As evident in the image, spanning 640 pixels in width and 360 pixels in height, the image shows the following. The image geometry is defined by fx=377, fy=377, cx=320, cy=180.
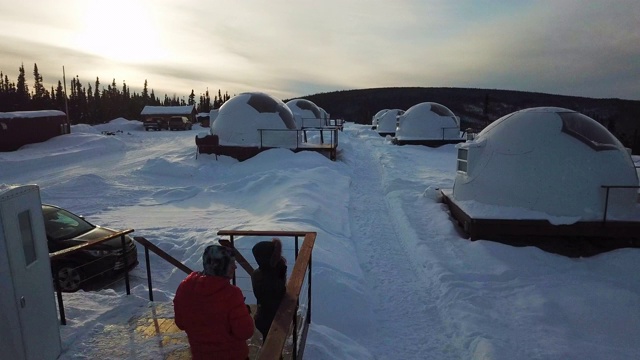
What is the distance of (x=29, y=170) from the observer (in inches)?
758

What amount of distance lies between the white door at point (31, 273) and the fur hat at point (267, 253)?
194cm

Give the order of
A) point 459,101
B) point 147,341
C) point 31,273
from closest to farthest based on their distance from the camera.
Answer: point 31,273, point 147,341, point 459,101

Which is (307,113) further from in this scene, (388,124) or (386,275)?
(386,275)

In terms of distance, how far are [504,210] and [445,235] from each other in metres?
1.44

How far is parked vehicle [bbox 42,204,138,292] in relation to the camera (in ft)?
20.9

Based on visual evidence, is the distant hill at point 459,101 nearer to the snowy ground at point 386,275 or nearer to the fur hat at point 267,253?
the snowy ground at point 386,275

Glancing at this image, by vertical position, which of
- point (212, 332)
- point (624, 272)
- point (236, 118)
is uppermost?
point (236, 118)

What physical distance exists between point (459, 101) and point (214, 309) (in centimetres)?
11675

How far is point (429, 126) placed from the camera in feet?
96.1

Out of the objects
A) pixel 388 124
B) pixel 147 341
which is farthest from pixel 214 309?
pixel 388 124

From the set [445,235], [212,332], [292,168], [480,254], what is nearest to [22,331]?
[212,332]

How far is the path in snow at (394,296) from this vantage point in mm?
4934

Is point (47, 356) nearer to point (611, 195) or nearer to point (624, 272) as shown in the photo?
point (624, 272)

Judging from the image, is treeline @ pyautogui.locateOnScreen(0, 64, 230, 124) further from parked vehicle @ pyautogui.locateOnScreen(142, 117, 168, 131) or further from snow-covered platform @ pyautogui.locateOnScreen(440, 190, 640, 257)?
snow-covered platform @ pyautogui.locateOnScreen(440, 190, 640, 257)
